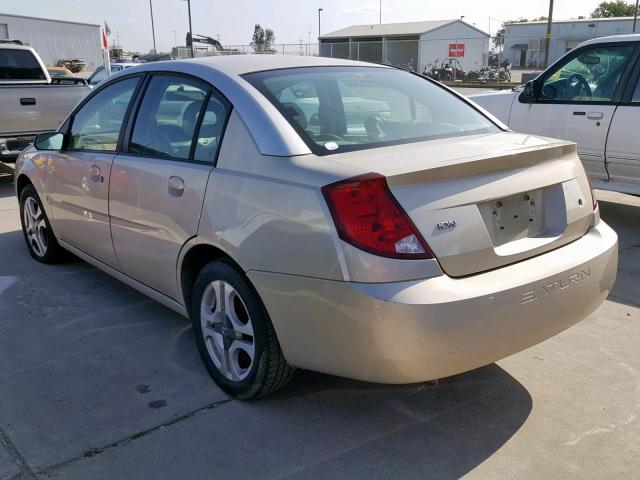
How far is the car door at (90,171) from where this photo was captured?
395cm

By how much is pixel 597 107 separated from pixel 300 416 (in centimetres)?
490

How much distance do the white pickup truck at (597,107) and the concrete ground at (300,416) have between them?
105 inches

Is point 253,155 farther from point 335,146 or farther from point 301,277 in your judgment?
point 301,277

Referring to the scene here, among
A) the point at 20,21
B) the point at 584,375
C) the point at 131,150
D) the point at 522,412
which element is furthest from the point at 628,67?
the point at 20,21

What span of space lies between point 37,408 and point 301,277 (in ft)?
5.13

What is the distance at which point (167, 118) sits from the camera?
3.55 metres

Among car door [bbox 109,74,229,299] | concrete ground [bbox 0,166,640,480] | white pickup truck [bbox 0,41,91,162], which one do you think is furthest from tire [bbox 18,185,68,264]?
white pickup truck [bbox 0,41,91,162]

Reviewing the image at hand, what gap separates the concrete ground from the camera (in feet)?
8.61

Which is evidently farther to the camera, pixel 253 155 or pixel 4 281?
pixel 4 281

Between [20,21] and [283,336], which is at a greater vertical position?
[20,21]

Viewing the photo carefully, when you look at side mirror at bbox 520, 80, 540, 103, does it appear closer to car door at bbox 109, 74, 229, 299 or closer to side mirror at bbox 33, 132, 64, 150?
car door at bbox 109, 74, 229, 299

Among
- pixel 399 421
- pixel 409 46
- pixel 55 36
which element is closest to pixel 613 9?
pixel 409 46

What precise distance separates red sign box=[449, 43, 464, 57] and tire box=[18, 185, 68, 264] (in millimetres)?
39140

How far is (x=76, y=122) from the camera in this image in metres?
4.54
